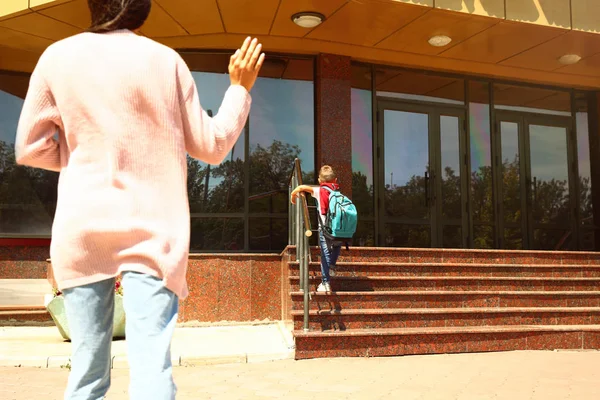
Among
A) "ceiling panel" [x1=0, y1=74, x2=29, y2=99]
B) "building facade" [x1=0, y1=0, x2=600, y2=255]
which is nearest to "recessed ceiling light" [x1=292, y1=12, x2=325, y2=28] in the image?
"building facade" [x1=0, y1=0, x2=600, y2=255]

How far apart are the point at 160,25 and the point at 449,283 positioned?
5.69 meters

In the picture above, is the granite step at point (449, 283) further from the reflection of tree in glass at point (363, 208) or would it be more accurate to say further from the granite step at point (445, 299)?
the reflection of tree in glass at point (363, 208)

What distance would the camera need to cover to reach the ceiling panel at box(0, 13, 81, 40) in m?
9.64

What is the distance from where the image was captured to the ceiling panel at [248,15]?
9.49m

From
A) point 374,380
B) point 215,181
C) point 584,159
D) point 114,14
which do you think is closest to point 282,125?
point 215,181

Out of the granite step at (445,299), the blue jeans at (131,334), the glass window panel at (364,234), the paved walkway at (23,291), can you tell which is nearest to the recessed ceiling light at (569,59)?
the glass window panel at (364,234)

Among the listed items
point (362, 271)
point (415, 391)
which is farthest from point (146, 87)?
point (362, 271)

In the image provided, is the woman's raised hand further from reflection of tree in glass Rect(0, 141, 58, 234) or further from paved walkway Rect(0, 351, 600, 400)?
reflection of tree in glass Rect(0, 141, 58, 234)

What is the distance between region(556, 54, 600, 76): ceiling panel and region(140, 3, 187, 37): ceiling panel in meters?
7.11

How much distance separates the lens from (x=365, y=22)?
1006 cm

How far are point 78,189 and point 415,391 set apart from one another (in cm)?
439

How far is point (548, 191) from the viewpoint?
13375 mm

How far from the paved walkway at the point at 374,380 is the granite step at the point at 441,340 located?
0.54 ft

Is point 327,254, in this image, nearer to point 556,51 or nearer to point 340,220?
point 340,220
